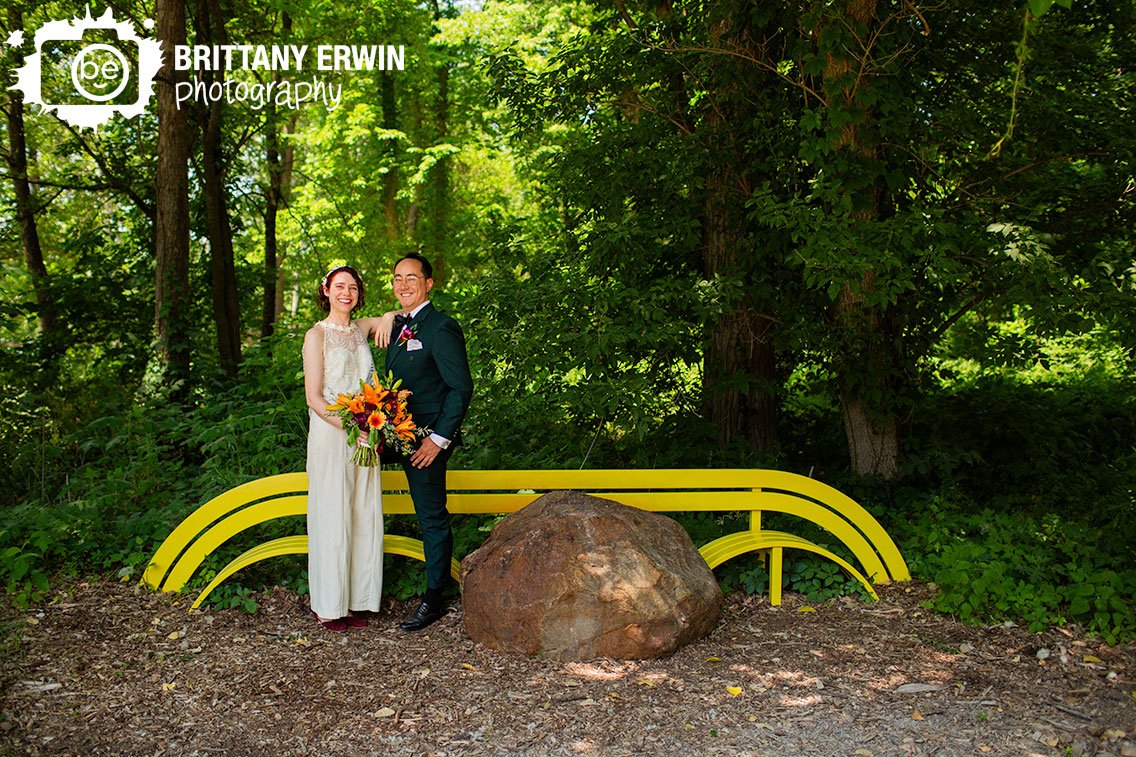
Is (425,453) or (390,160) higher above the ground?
(390,160)

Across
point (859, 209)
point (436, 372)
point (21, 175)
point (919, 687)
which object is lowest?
point (919, 687)

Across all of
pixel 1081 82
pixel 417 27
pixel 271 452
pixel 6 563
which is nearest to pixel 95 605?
pixel 6 563

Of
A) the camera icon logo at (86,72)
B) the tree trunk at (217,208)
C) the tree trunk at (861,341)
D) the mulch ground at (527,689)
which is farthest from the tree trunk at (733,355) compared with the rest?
the camera icon logo at (86,72)

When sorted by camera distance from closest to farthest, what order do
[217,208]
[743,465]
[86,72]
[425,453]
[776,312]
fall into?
[425,453] → [776,312] → [743,465] → [217,208] → [86,72]

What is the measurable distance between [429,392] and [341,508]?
788 millimetres

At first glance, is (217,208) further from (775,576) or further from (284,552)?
(775,576)

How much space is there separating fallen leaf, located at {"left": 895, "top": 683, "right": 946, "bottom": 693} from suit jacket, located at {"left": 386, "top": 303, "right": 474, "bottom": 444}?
101 inches

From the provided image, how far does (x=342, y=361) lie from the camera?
190 inches

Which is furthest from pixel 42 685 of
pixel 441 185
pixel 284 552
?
pixel 441 185

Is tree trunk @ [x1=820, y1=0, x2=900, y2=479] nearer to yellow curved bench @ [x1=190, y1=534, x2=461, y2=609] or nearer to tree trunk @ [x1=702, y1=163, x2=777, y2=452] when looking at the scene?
tree trunk @ [x1=702, y1=163, x2=777, y2=452]

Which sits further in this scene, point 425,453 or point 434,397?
point 434,397

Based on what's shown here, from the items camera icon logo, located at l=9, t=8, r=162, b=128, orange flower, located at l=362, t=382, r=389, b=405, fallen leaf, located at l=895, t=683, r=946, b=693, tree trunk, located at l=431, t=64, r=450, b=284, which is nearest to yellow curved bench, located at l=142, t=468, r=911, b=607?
orange flower, located at l=362, t=382, r=389, b=405

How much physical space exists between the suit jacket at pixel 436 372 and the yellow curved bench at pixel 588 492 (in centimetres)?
56

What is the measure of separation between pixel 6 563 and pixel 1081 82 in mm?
8231
